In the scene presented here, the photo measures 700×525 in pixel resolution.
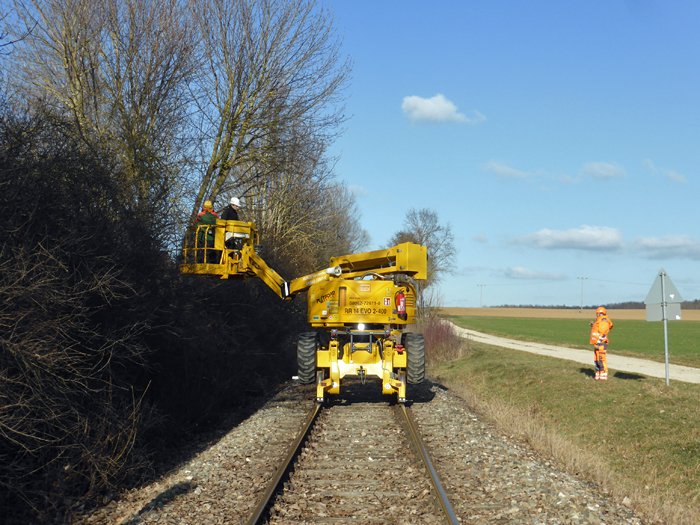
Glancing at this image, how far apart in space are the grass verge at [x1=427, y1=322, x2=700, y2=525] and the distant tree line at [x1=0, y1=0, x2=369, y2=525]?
591 cm

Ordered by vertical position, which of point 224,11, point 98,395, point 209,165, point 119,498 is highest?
point 224,11

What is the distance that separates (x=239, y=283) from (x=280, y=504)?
28.3 ft

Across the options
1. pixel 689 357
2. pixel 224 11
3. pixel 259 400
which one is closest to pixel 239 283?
pixel 259 400

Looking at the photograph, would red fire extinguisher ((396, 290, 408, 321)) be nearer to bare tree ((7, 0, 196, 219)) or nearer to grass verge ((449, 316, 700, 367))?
bare tree ((7, 0, 196, 219))

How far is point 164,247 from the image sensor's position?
31.3 feet

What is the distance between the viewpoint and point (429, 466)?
7055mm

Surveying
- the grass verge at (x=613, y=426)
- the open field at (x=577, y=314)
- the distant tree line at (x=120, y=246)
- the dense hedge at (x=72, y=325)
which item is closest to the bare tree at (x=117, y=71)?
the distant tree line at (x=120, y=246)

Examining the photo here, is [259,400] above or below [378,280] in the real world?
below

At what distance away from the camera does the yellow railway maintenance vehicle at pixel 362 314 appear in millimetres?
11562

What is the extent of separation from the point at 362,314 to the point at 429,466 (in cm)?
491

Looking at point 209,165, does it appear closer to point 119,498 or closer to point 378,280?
point 378,280

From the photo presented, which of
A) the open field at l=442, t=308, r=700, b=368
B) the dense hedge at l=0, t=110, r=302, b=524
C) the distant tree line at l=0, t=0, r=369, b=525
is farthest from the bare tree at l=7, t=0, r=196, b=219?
the open field at l=442, t=308, r=700, b=368

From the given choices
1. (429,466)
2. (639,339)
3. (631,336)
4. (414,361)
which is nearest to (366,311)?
(414,361)

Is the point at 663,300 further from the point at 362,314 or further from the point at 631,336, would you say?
the point at 631,336
